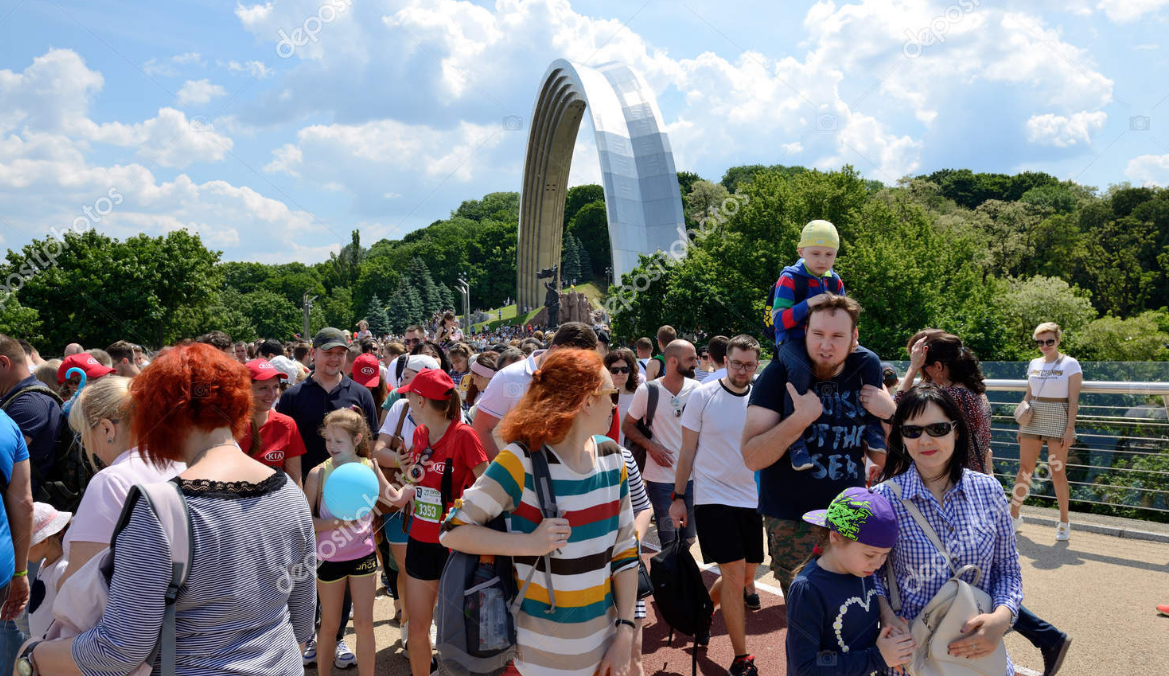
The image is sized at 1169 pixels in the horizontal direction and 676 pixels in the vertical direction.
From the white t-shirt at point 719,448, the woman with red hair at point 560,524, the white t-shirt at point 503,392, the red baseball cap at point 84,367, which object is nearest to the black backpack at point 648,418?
the white t-shirt at point 719,448

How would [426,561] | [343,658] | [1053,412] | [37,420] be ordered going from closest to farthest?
1. [426,561]
2. [37,420]
3. [343,658]
4. [1053,412]

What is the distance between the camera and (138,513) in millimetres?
1914

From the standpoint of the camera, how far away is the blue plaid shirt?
2461 mm

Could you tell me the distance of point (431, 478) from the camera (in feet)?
13.0

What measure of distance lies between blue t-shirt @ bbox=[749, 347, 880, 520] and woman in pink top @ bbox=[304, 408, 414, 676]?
2.06 metres

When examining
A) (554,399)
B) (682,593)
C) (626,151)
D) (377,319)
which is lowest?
(377,319)

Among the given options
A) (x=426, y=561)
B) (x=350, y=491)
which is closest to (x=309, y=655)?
(x=426, y=561)

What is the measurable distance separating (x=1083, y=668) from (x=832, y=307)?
2953 millimetres

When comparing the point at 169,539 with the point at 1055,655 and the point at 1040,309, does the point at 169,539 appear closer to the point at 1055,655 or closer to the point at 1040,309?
the point at 1055,655

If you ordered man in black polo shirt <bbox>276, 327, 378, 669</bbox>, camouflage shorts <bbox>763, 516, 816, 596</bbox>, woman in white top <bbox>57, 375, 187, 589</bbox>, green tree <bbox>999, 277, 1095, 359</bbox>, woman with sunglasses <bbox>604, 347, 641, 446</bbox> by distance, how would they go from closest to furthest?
woman in white top <bbox>57, 375, 187, 589</bbox>
camouflage shorts <bbox>763, 516, 816, 596</bbox>
man in black polo shirt <bbox>276, 327, 378, 669</bbox>
woman with sunglasses <bbox>604, 347, 641, 446</bbox>
green tree <bbox>999, 277, 1095, 359</bbox>

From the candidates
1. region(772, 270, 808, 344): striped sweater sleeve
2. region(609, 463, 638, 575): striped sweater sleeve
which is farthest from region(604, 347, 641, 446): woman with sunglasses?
region(609, 463, 638, 575): striped sweater sleeve

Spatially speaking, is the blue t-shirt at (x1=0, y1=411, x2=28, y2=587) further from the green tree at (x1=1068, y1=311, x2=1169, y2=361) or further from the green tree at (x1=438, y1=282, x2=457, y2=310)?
the green tree at (x1=438, y1=282, x2=457, y2=310)

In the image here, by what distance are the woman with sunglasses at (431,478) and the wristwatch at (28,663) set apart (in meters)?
2.03

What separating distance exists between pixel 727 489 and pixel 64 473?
408cm
